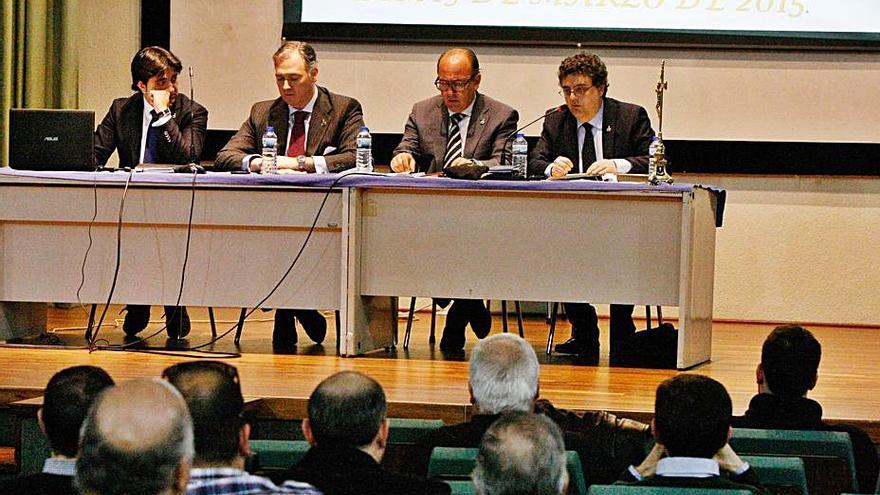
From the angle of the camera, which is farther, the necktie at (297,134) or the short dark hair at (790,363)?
the necktie at (297,134)

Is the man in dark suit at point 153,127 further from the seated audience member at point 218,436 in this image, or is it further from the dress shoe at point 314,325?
the seated audience member at point 218,436

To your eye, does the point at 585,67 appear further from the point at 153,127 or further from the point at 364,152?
the point at 153,127

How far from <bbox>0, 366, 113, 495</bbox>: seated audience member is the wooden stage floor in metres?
1.45

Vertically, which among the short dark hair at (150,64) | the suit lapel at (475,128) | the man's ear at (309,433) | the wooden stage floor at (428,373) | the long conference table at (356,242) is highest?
the short dark hair at (150,64)

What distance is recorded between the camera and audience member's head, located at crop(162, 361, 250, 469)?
2.08m

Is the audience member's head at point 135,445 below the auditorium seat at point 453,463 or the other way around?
the other way around

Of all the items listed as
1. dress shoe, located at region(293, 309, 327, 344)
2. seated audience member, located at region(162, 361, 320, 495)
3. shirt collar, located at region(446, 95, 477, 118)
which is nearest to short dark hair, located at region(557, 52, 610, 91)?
shirt collar, located at region(446, 95, 477, 118)

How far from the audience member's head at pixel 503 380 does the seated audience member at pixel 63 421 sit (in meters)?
0.81

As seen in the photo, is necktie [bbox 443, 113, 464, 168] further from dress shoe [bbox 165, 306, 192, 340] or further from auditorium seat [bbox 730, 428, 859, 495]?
auditorium seat [bbox 730, 428, 859, 495]

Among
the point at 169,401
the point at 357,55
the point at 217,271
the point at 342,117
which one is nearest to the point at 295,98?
the point at 342,117

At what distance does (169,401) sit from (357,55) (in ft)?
19.0

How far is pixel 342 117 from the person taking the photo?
18.3 ft

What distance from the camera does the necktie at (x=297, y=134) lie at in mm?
5605

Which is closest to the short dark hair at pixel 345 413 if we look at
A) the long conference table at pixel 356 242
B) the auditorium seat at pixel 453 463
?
the auditorium seat at pixel 453 463
